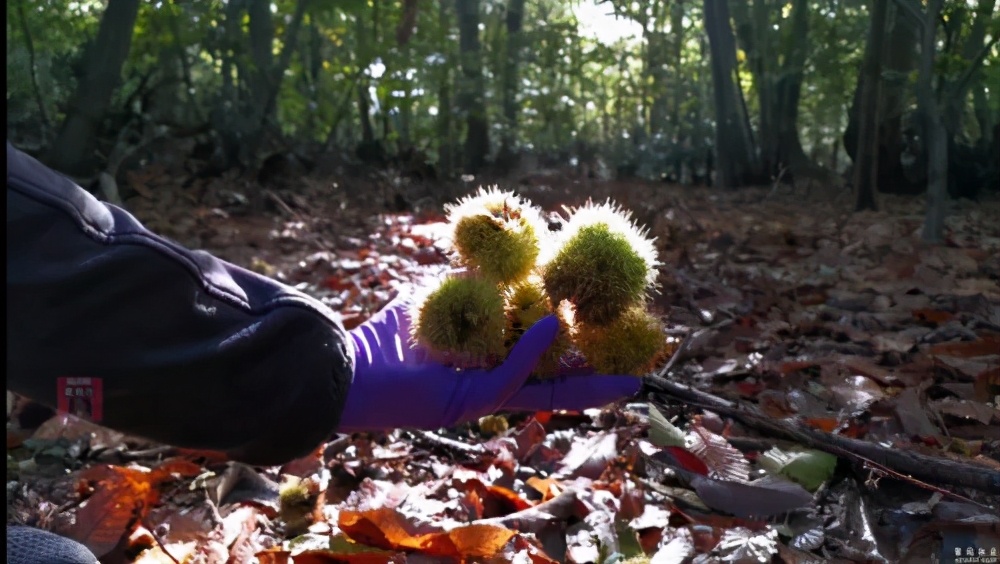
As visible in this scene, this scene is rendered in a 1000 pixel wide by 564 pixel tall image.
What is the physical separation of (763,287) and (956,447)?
4.27ft

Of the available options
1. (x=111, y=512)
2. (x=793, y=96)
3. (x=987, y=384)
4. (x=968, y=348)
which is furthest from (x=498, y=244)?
(x=793, y=96)

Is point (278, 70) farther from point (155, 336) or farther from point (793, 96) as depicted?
point (155, 336)

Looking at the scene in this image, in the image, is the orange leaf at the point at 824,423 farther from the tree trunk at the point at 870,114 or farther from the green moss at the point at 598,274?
the tree trunk at the point at 870,114

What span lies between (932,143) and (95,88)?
456 centimetres

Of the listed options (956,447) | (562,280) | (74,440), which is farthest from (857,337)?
(74,440)

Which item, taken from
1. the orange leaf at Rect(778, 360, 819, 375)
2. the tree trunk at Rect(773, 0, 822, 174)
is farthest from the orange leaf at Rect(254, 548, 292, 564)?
the tree trunk at Rect(773, 0, 822, 174)

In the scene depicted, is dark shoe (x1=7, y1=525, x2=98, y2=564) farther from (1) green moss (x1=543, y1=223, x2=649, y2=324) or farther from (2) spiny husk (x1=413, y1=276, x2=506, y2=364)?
(1) green moss (x1=543, y1=223, x2=649, y2=324)

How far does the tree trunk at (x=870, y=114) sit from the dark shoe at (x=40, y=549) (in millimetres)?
3178

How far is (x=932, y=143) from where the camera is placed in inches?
109

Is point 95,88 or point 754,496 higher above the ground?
point 95,88

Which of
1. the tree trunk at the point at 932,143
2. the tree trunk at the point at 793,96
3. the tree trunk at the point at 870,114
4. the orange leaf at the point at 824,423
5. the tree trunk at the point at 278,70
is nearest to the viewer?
the orange leaf at the point at 824,423

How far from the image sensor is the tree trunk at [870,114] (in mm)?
3076

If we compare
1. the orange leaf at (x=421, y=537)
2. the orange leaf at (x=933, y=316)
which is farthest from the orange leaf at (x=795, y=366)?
the orange leaf at (x=421, y=537)

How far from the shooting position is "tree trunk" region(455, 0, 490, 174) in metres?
5.88
